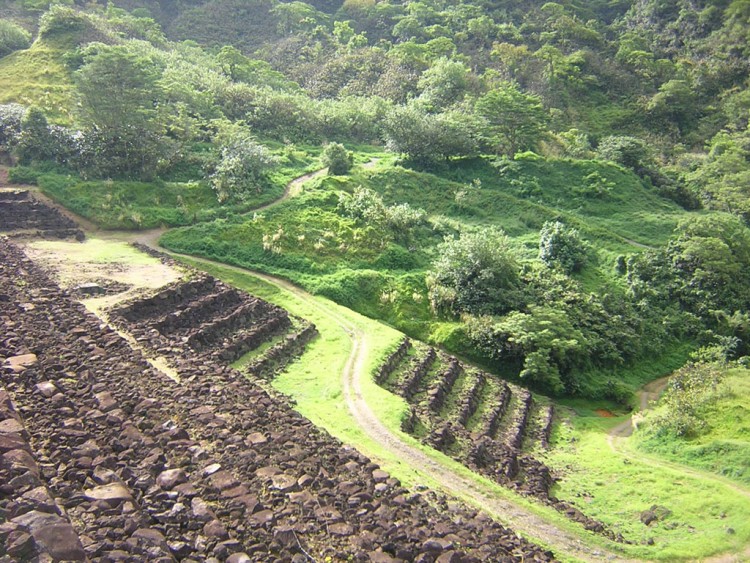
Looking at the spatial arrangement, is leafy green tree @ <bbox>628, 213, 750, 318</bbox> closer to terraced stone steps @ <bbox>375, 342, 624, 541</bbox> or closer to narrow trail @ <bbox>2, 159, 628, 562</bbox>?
terraced stone steps @ <bbox>375, 342, 624, 541</bbox>

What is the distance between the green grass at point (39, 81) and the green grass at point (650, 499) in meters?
38.9

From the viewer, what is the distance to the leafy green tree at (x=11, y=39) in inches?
2018

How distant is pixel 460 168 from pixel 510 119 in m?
6.95

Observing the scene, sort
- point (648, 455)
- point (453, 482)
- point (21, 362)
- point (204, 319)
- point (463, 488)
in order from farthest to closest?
point (204, 319) < point (648, 455) < point (453, 482) < point (463, 488) < point (21, 362)

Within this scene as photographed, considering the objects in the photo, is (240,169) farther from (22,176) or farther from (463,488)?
(463,488)

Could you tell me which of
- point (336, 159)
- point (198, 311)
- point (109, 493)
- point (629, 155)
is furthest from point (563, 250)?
point (109, 493)

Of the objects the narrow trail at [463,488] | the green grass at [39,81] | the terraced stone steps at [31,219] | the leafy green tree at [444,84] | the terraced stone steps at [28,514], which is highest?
the leafy green tree at [444,84]

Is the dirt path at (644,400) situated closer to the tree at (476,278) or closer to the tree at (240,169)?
the tree at (476,278)

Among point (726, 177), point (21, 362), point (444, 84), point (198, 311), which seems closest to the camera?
point (21, 362)

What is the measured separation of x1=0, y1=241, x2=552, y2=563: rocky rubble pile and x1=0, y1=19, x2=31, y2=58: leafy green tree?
155ft

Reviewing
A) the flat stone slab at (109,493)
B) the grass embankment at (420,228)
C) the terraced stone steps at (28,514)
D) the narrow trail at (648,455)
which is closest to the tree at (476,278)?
the grass embankment at (420,228)

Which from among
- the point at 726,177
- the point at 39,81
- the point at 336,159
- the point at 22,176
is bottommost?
the point at 22,176

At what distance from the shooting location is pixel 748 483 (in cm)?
1686

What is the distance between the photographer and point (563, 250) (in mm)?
32938
